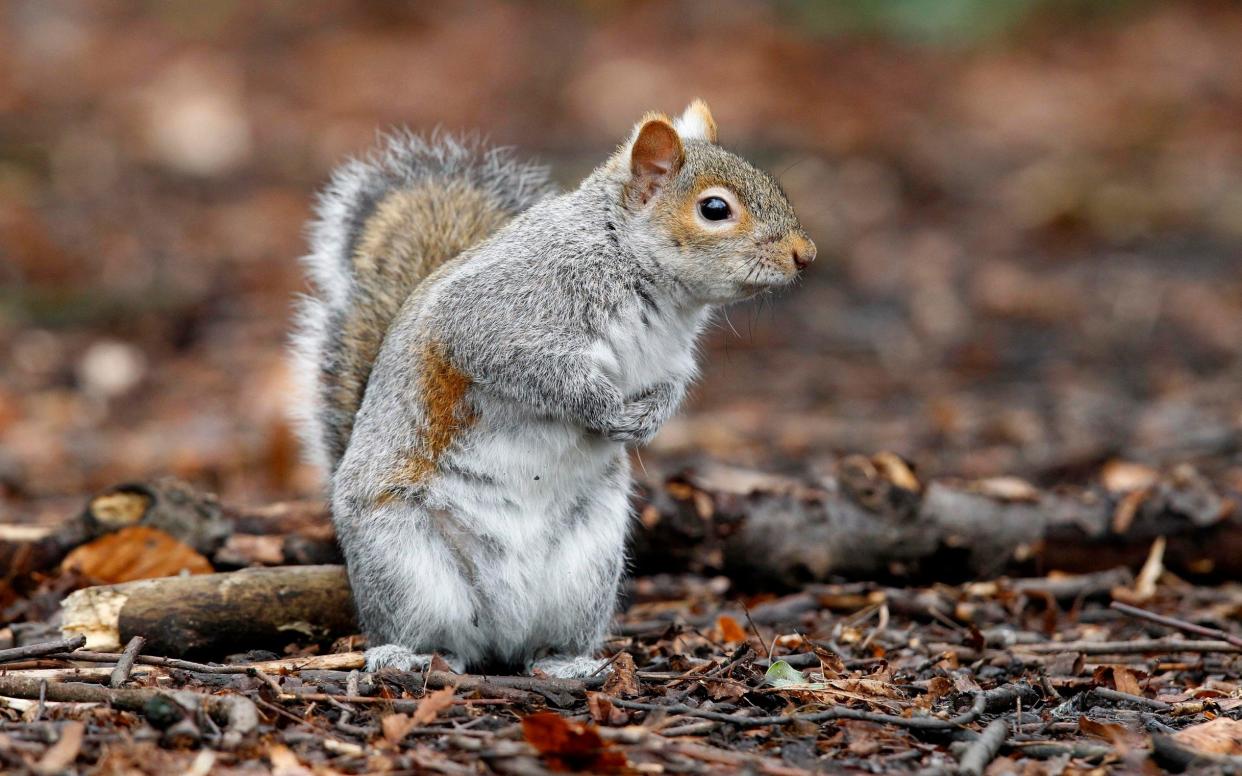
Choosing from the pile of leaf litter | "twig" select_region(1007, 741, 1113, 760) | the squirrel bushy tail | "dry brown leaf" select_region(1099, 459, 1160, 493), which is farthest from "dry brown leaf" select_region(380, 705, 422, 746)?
"dry brown leaf" select_region(1099, 459, 1160, 493)

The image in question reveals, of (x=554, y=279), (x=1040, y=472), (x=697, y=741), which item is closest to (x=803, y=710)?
(x=697, y=741)

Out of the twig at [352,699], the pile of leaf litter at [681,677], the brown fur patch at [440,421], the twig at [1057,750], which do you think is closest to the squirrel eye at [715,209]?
the brown fur patch at [440,421]

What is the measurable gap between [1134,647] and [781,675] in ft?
3.33

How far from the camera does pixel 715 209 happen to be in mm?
3373

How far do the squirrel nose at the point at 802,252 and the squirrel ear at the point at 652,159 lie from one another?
14.4 inches

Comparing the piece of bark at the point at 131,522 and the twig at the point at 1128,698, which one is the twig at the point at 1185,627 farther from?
the piece of bark at the point at 131,522

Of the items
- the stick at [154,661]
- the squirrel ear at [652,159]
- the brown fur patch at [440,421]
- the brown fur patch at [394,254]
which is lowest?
the stick at [154,661]

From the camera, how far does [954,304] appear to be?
841cm

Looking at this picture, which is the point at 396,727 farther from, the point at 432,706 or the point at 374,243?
the point at 374,243

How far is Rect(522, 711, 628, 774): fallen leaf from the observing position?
2473 mm

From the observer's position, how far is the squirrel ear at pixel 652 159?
3.42 metres

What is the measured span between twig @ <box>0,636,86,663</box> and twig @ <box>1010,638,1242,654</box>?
2.25m

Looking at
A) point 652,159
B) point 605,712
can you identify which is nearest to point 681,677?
point 605,712

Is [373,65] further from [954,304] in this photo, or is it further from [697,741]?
[697,741]
